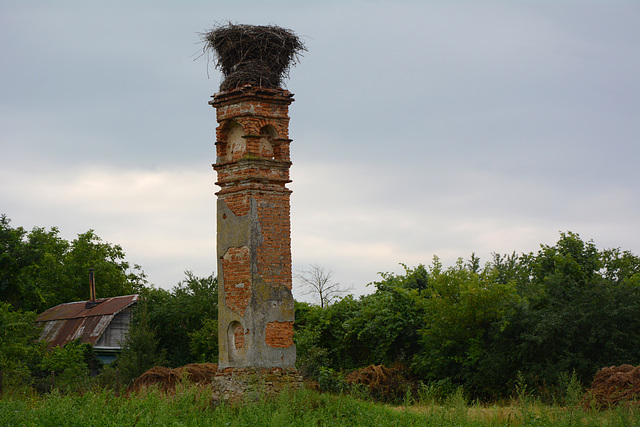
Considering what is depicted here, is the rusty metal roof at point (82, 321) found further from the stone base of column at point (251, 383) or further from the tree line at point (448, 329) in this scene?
the stone base of column at point (251, 383)

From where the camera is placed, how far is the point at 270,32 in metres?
15.3

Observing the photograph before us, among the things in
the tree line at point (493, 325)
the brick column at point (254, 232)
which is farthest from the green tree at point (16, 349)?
the brick column at point (254, 232)

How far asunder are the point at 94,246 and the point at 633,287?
3573 cm

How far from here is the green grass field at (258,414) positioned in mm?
11898

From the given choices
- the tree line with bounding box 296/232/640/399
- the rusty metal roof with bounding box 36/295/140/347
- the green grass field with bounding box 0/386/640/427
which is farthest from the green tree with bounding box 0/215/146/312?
the green grass field with bounding box 0/386/640/427

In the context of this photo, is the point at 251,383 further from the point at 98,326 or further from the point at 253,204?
the point at 98,326

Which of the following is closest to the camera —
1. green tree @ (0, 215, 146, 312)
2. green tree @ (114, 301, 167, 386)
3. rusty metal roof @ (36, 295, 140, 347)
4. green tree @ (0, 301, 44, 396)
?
green tree @ (114, 301, 167, 386)

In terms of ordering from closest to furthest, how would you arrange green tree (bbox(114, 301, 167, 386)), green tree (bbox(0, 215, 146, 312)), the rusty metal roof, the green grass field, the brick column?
1. the green grass field
2. the brick column
3. green tree (bbox(114, 301, 167, 386))
4. the rusty metal roof
5. green tree (bbox(0, 215, 146, 312))

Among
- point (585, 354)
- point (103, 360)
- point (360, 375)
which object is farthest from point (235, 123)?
point (103, 360)

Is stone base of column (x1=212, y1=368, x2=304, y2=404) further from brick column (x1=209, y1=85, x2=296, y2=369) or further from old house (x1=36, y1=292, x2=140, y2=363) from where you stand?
old house (x1=36, y1=292, x2=140, y2=363)

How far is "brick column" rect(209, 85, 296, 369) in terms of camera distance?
14.1m

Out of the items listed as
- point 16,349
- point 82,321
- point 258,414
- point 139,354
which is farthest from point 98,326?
point 258,414

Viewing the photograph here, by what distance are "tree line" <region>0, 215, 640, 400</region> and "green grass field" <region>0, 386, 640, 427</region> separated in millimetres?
5383

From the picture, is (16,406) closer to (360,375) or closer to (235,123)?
(235,123)
